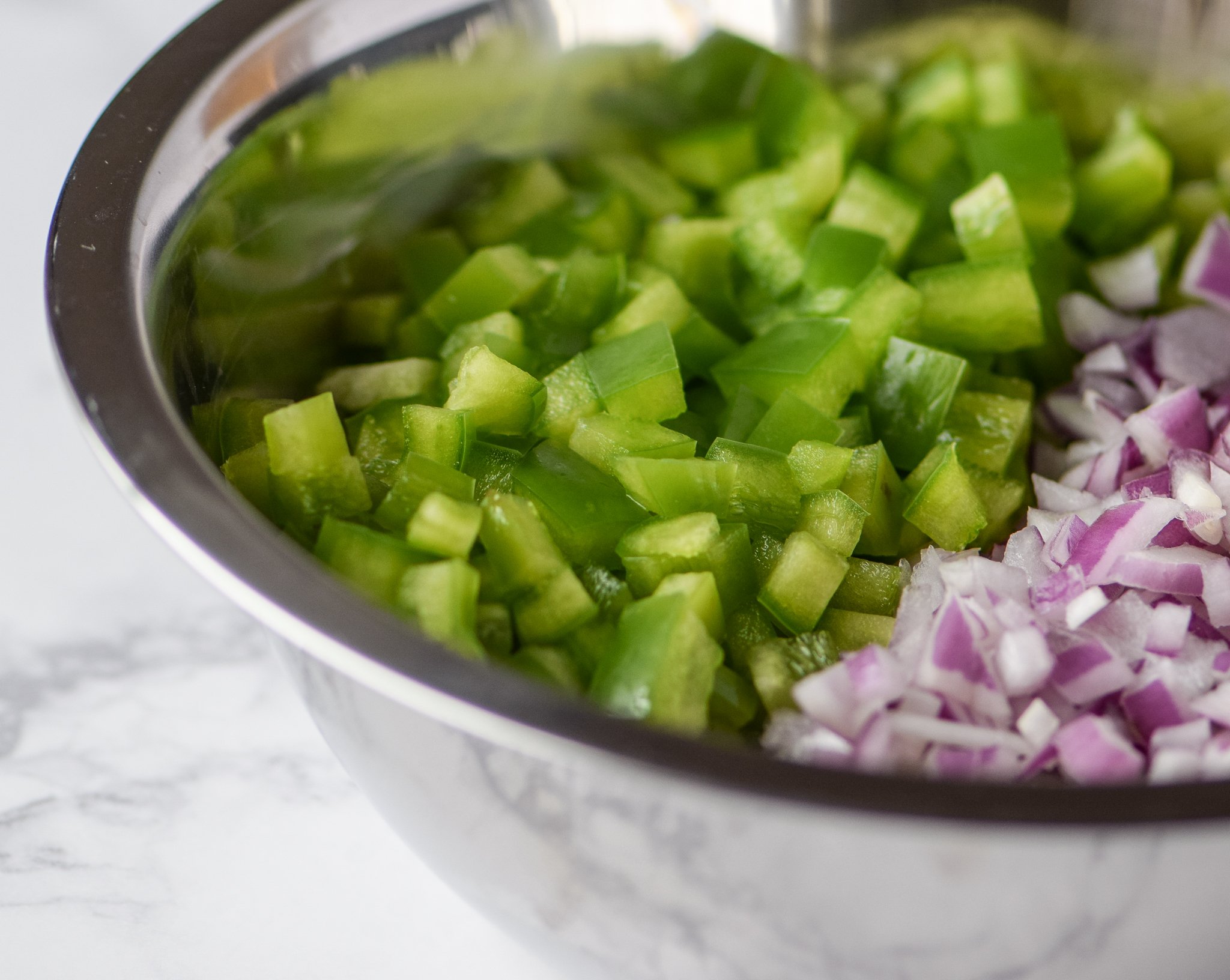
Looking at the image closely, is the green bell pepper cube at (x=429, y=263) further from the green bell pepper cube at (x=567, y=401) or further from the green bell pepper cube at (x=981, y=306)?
the green bell pepper cube at (x=981, y=306)

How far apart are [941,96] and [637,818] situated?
1.11 metres

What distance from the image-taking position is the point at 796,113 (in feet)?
4.74

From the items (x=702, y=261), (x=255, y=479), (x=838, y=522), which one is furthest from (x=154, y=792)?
(x=702, y=261)

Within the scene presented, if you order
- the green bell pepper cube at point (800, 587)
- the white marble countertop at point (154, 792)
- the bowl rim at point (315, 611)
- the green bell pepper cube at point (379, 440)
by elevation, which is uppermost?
the bowl rim at point (315, 611)

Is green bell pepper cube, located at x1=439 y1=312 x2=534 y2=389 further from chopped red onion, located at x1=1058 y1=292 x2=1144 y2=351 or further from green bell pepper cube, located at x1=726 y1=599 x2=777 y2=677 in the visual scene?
chopped red onion, located at x1=1058 y1=292 x2=1144 y2=351

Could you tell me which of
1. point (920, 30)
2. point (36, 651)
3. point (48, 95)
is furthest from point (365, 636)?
point (48, 95)

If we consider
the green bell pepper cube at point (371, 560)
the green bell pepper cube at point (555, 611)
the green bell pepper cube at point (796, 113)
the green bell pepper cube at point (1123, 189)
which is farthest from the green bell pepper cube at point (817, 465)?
the green bell pepper cube at point (1123, 189)

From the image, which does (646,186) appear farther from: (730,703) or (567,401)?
(730,703)

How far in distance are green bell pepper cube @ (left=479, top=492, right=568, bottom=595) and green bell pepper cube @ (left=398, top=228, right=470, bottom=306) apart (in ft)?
1.56

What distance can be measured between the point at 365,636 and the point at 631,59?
1003 millimetres

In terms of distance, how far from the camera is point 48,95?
1.84m

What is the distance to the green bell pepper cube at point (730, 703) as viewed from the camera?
89 centimetres

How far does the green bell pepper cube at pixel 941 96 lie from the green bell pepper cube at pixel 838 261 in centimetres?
35

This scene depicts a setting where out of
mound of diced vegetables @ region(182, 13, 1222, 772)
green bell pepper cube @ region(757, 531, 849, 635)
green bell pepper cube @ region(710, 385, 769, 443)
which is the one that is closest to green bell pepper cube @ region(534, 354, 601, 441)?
mound of diced vegetables @ region(182, 13, 1222, 772)
